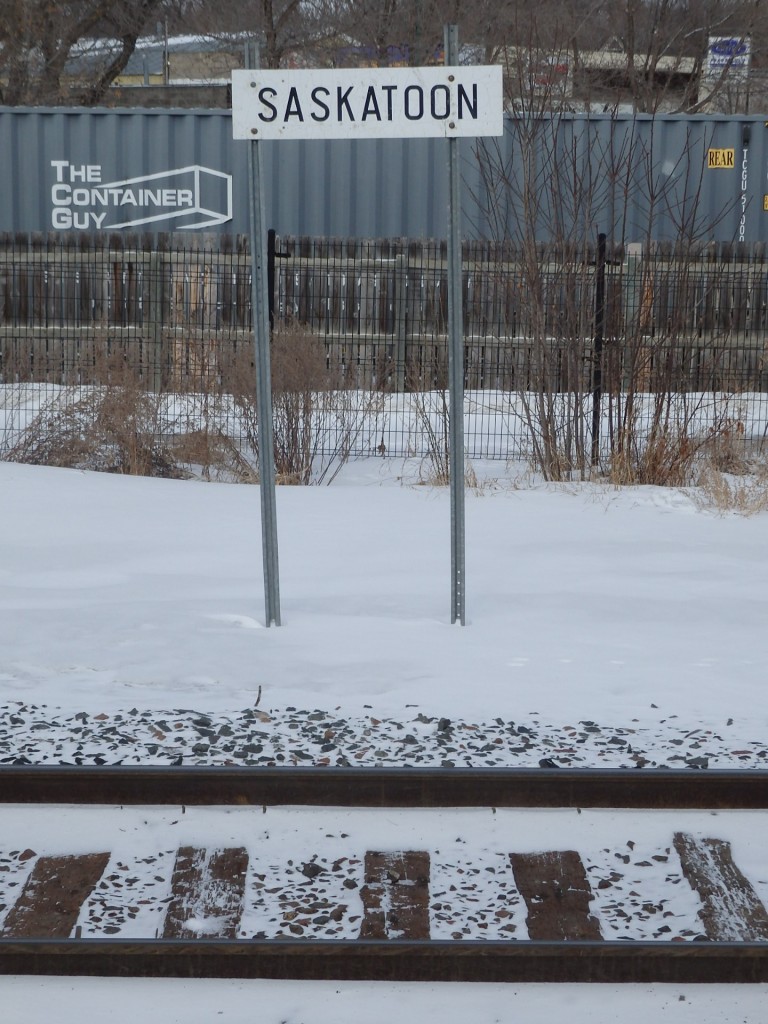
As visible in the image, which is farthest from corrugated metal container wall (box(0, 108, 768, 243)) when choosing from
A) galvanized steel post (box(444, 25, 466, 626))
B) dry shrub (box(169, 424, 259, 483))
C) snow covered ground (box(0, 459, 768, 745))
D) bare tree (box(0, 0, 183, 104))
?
galvanized steel post (box(444, 25, 466, 626))

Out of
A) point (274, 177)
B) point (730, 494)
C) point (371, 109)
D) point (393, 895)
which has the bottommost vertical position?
point (393, 895)

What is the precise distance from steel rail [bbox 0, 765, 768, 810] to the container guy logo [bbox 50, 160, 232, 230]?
1259 cm

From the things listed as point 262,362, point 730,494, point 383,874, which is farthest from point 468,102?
point 730,494

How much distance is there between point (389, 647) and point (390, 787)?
1.82 m

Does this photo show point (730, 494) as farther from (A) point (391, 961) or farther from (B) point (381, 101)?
(A) point (391, 961)

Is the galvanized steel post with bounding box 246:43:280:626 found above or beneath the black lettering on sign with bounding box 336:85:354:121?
beneath

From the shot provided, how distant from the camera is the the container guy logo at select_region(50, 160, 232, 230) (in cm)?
1542

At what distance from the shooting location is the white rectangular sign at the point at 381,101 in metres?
5.16

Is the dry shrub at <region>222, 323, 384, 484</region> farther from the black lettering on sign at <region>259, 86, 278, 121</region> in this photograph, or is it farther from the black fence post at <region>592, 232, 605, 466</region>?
the black lettering on sign at <region>259, 86, 278, 121</region>

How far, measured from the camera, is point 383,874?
3.43 meters

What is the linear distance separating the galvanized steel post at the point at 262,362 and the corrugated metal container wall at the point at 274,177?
31.7ft

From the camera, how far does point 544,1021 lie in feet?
8.92

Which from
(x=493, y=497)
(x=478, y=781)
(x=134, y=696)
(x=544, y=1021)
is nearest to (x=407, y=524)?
(x=493, y=497)

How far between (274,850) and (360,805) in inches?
15.1
